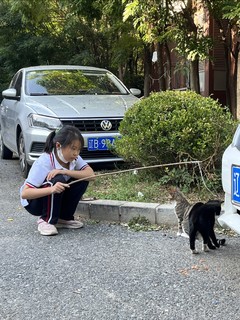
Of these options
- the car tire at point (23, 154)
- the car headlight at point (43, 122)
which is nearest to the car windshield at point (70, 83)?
the car tire at point (23, 154)

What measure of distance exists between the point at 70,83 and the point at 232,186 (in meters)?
4.62

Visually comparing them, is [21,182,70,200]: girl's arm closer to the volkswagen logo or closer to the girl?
the girl

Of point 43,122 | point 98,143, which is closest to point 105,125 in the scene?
point 98,143

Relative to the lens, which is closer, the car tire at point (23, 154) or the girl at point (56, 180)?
the girl at point (56, 180)

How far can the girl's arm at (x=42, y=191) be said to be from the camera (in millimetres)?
3971

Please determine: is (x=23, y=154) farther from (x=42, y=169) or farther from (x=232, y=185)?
(x=232, y=185)

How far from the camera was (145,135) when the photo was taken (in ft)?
16.5

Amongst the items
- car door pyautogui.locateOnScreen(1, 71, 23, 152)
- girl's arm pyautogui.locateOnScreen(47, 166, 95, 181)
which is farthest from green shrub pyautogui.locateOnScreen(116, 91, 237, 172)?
car door pyautogui.locateOnScreen(1, 71, 23, 152)

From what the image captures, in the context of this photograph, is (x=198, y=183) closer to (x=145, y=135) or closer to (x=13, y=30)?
(x=145, y=135)

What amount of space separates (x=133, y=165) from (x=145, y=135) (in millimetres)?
1091

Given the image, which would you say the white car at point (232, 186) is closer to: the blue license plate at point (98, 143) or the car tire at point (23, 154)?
the blue license plate at point (98, 143)

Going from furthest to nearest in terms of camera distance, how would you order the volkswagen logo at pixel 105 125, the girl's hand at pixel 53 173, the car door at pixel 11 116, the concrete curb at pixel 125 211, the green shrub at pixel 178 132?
the car door at pixel 11 116, the volkswagen logo at pixel 105 125, the green shrub at pixel 178 132, the concrete curb at pixel 125 211, the girl's hand at pixel 53 173

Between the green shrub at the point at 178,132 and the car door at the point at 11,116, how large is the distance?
224 centimetres

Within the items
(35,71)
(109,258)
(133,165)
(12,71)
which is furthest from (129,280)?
(12,71)
